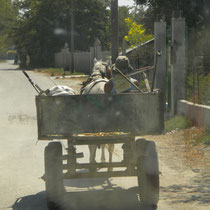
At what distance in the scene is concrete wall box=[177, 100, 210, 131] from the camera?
11820mm

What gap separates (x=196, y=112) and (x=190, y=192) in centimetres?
517

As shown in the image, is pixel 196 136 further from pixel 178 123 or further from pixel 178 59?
pixel 178 59

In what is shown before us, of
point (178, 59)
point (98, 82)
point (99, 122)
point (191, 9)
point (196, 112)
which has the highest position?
point (191, 9)

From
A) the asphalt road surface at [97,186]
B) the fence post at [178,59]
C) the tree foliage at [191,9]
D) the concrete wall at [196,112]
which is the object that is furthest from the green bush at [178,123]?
the tree foliage at [191,9]

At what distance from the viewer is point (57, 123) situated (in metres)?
6.66

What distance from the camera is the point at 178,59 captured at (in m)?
14.9

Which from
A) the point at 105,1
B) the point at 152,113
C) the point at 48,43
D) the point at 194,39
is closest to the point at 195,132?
the point at 152,113

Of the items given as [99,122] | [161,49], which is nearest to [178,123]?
[161,49]

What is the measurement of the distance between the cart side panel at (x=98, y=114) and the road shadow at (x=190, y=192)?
3.63 feet

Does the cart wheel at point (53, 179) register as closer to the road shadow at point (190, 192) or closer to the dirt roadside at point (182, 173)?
the dirt roadside at point (182, 173)

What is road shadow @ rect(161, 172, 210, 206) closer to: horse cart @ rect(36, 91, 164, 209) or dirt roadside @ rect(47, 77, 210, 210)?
dirt roadside @ rect(47, 77, 210, 210)

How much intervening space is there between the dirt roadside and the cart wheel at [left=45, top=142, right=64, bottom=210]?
1.29 metres

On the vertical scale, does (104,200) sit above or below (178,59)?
below

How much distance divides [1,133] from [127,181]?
611cm
